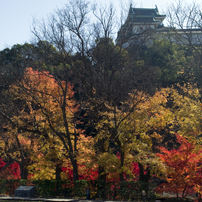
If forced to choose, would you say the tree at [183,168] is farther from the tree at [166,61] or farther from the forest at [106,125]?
the tree at [166,61]

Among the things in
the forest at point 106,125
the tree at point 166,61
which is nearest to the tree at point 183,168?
the forest at point 106,125

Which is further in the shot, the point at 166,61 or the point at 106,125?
the point at 166,61

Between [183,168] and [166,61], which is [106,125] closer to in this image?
[183,168]

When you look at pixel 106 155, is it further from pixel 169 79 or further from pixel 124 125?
pixel 169 79

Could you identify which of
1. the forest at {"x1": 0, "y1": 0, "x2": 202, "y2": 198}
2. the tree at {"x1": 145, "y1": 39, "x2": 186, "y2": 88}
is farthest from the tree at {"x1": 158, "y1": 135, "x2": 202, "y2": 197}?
the tree at {"x1": 145, "y1": 39, "x2": 186, "y2": 88}

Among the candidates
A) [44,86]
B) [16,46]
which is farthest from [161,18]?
[44,86]

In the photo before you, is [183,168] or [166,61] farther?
[166,61]

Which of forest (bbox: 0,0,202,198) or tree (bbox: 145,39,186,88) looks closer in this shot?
forest (bbox: 0,0,202,198)

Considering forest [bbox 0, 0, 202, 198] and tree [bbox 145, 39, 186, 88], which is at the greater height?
tree [bbox 145, 39, 186, 88]

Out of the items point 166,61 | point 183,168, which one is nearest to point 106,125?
point 183,168

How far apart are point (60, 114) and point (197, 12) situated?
13536 mm

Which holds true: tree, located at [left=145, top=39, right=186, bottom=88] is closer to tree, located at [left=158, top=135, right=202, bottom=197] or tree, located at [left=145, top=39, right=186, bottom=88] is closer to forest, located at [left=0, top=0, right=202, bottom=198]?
forest, located at [left=0, top=0, right=202, bottom=198]

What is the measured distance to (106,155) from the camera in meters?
14.7

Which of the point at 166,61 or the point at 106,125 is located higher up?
the point at 166,61
